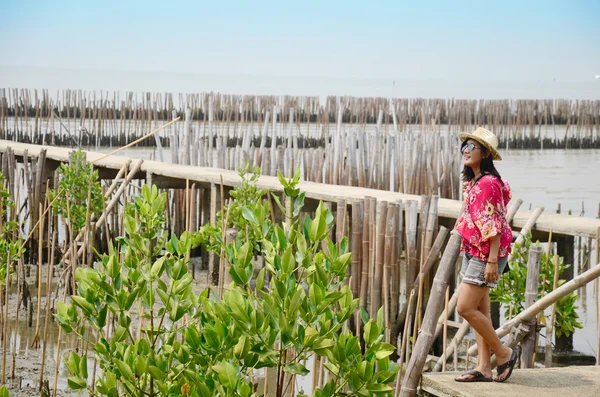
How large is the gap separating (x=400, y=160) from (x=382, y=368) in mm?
8627

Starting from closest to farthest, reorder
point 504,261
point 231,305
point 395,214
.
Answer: point 231,305 → point 504,261 → point 395,214

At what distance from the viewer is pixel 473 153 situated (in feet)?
13.4

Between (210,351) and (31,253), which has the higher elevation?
(210,351)

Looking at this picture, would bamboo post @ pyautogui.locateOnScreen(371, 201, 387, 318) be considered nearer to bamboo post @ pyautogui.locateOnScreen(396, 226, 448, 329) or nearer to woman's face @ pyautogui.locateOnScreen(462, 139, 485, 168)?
bamboo post @ pyautogui.locateOnScreen(396, 226, 448, 329)

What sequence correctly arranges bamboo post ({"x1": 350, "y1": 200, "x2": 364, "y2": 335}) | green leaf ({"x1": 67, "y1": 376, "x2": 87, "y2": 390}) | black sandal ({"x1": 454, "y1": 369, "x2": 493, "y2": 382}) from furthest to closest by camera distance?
bamboo post ({"x1": 350, "y1": 200, "x2": 364, "y2": 335}) → black sandal ({"x1": 454, "y1": 369, "x2": 493, "y2": 382}) → green leaf ({"x1": 67, "y1": 376, "x2": 87, "y2": 390})

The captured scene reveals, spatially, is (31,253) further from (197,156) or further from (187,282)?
(187,282)

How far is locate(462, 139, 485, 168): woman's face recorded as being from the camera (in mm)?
4070

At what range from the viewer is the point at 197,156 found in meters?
11.6

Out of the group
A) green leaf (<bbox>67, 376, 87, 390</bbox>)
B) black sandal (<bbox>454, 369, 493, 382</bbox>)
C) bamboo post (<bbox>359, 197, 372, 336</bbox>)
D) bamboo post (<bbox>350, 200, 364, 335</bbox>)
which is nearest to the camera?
green leaf (<bbox>67, 376, 87, 390</bbox>)

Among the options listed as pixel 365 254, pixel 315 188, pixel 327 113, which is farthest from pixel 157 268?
pixel 327 113

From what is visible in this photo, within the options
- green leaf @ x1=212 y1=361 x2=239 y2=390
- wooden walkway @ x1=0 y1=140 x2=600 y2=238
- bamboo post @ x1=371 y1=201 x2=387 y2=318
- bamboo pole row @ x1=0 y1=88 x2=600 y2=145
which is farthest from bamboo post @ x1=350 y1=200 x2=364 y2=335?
bamboo pole row @ x1=0 y1=88 x2=600 y2=145

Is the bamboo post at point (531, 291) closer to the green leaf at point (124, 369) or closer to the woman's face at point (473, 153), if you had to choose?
the woman's face at point (473, 153)

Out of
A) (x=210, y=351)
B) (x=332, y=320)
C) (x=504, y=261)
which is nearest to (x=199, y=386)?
(x=210, y=351)

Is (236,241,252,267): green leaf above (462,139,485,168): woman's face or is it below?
below
